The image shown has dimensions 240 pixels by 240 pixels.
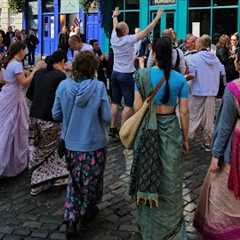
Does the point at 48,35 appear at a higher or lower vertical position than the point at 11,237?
higher

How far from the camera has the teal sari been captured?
4664mm

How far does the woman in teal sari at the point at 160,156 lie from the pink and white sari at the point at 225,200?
0.22m

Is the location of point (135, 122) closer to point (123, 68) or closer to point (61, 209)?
point (61, 209)

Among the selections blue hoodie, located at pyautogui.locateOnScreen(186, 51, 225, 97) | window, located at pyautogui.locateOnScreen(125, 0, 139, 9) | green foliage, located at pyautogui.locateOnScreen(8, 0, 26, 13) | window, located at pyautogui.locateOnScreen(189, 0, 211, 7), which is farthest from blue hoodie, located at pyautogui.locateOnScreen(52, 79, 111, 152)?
green foliage, located at pyautogui.locateOnScreen(8, 0, 26, 13)

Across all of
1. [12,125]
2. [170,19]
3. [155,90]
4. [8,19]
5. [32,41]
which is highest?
[8,19]

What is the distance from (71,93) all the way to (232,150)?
1.54 metres

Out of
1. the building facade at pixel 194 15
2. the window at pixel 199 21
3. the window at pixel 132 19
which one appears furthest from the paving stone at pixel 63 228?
the window at pixel 132 19

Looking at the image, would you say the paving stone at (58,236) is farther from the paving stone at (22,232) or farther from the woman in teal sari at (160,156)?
the woman in teal sari at (160,156)

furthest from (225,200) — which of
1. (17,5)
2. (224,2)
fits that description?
(17,5)

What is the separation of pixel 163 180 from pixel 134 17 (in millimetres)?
20674

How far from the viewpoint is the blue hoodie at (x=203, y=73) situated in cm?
834

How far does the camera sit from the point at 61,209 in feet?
19.7

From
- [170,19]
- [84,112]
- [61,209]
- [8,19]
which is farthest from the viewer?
[8,19]

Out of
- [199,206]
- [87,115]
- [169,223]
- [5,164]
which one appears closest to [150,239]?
[169,223]
